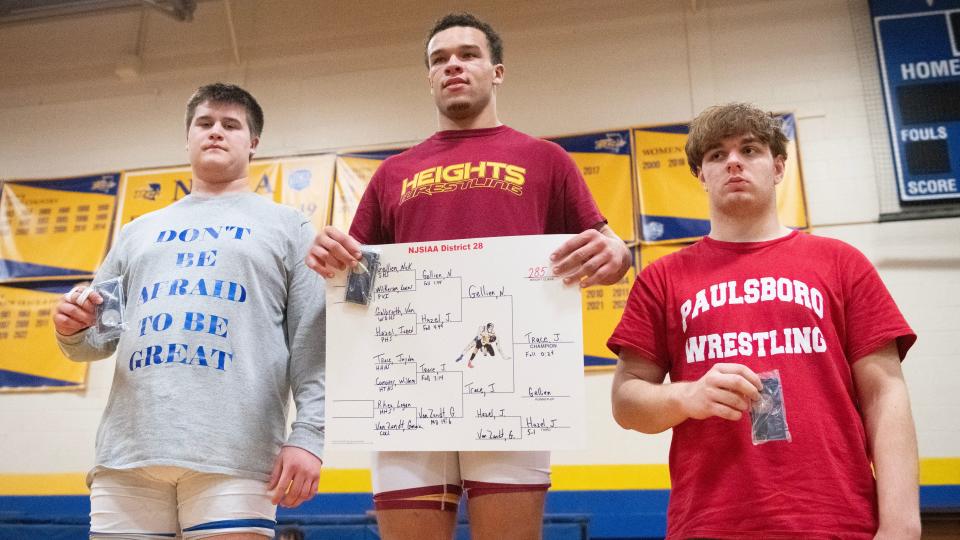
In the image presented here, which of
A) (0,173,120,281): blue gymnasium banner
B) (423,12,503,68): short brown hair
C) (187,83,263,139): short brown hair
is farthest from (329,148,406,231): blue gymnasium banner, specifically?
(423,12,503,68): short brown hair

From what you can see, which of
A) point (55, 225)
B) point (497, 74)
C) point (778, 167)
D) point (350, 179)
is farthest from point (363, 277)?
point (55, 225)

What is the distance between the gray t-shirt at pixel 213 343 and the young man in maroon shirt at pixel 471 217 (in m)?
0.20

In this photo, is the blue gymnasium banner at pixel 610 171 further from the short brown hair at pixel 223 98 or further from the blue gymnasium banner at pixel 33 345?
the blue gymnasium banner at pixel 33 345

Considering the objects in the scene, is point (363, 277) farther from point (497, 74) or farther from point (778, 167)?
point (778, 167)

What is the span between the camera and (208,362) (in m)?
1.70

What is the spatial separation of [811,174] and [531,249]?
12.1ft

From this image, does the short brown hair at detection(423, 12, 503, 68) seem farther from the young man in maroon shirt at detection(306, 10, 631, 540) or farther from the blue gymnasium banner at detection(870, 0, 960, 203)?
the blue gymnasium banner at detection(870, 0, 960, 203)

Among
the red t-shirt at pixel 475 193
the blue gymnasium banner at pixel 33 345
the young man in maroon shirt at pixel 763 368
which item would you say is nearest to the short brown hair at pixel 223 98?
the red t-shirt at pixel 475 193

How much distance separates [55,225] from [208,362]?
468 cm

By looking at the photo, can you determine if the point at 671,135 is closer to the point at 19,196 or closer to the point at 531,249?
the point at 531,249

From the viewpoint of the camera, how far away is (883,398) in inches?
56.1

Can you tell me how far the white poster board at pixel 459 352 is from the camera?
1.61 metres

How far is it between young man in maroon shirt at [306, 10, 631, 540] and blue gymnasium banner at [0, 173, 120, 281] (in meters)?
4.33

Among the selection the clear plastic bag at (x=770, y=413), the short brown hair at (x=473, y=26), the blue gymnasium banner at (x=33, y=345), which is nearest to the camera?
the clear plastic bag at (x=770, y=413)
